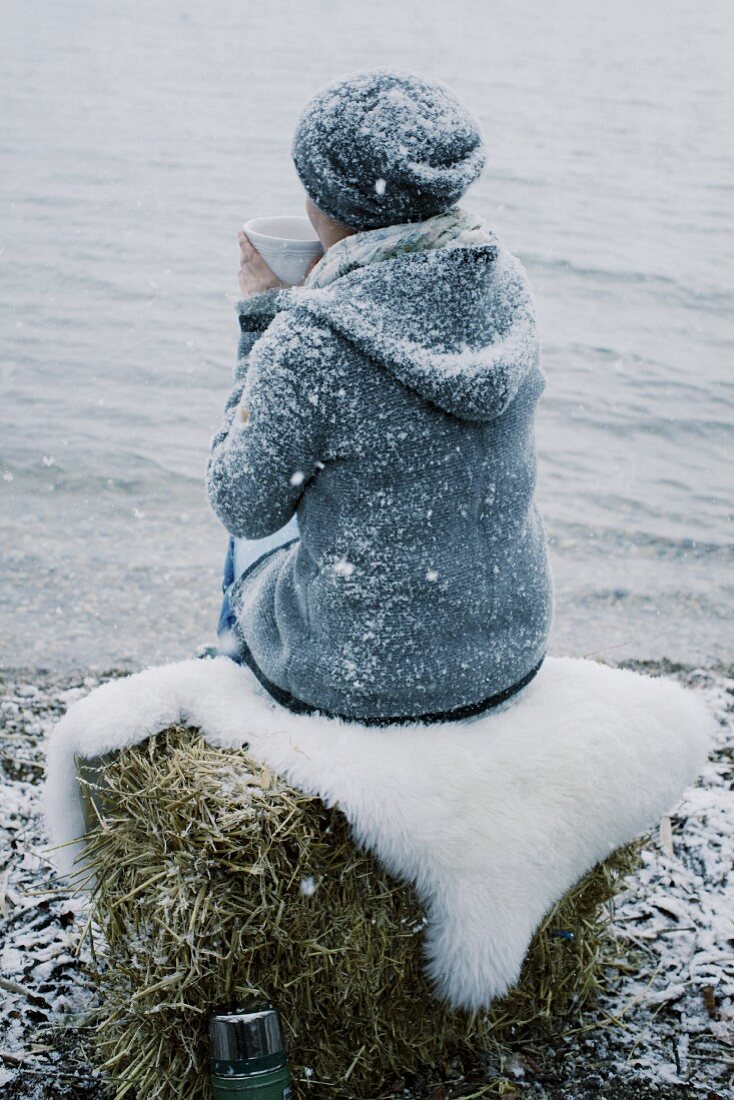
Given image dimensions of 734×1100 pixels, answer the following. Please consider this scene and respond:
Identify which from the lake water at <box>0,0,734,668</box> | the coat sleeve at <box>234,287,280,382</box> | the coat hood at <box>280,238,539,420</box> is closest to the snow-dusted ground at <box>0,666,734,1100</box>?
the coat sleeve at <box>234,287,280,382</box>

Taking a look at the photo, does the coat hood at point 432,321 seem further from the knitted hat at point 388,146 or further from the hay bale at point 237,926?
the hay bale at point 237,926

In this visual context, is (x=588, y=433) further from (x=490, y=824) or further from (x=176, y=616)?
(x=490, y=824)

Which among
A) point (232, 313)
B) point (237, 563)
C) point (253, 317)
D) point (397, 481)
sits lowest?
point (232, 313)

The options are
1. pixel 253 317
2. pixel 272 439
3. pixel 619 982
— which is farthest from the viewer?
pixel 619 982

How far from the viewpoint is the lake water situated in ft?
17.6

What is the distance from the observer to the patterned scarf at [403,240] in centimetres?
192

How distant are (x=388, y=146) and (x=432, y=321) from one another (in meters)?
0.29

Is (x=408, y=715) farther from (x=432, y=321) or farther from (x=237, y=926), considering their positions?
(x=432, y=321)

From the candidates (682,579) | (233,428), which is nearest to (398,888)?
(233,428)

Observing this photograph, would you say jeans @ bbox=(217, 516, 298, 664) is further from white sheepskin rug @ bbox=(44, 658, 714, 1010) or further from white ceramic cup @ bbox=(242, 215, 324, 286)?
white ceramic cup @ bbox=(242, 215, 324, 286)

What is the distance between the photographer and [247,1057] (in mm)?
1918

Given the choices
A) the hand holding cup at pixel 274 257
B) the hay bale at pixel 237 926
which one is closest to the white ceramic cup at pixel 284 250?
the hand holding cup at pixel 274 257

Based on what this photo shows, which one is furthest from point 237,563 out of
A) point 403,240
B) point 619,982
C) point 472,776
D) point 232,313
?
point 232,313

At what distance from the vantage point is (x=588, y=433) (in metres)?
6.93
